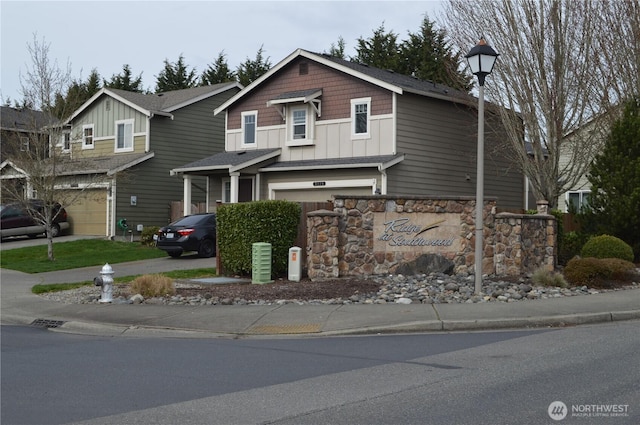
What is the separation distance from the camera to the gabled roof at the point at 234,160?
2956cm

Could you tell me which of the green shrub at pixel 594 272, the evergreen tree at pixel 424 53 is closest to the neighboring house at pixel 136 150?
the evergreen tree at pixel 424 53

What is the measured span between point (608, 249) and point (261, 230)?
8.78m

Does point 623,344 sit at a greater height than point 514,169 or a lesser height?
lesser

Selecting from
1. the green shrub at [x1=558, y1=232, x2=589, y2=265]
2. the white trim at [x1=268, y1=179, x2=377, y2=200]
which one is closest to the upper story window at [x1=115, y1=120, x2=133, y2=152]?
the white trim at [x1=268, y1=179, x2=377, y2=200]

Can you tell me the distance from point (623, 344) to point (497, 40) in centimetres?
1774

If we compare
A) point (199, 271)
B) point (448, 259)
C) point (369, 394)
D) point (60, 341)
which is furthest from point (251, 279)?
point (369, 394)

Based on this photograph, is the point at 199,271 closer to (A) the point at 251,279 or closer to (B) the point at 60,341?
(A) the point at 251,279

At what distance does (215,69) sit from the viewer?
59.7 meters

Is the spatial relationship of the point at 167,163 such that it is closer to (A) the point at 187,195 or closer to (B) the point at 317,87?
(A) the point at 187,195

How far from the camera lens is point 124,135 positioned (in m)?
36.3

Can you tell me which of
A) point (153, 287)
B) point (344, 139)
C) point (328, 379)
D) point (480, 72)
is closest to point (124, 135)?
point (344, 139)

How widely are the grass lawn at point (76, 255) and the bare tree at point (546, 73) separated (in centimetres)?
1344

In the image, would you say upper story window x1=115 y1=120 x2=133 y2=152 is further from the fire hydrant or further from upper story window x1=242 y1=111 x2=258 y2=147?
the fire hydrant

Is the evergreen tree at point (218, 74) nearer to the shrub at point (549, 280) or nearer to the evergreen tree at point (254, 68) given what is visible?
the evergreen tree at point (254, 68)
